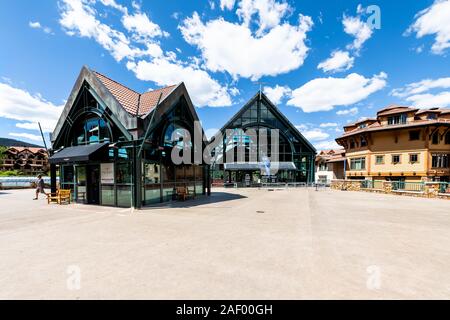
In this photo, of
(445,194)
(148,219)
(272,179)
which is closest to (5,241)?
(148,219)

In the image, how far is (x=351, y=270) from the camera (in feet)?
13.7

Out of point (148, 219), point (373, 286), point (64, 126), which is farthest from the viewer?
point (64, 126)

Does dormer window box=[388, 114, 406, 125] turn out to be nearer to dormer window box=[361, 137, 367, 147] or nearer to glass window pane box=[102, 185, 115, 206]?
dormer window box=[361, 137, 367, 147]

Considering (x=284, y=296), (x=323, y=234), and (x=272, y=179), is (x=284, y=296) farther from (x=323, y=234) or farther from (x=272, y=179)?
(x=272, y=179)

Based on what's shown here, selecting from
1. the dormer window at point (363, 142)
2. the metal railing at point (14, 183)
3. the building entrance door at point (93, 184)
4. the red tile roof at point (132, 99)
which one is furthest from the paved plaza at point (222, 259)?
the metal railing at point (14, 183)

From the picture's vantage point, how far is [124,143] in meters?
11.6

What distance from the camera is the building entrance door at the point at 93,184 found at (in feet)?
43.3

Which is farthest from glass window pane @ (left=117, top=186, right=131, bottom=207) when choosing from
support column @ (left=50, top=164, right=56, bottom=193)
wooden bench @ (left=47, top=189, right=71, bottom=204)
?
support column @ (left=50, top=164, right=56, bottom=193)

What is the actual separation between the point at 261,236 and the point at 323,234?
2.31 metres

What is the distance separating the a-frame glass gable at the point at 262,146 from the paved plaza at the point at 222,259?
24962 mm

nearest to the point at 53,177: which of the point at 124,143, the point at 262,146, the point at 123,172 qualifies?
the point at 123,172

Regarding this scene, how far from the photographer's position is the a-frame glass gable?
109 feet

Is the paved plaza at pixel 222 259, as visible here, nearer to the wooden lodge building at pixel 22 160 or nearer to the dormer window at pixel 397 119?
the dormer window at pixel 397 119
